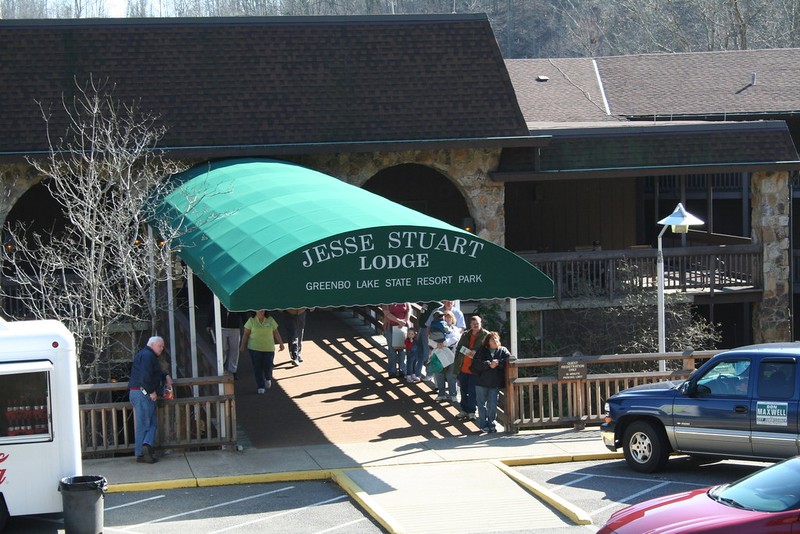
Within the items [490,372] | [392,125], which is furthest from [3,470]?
[392,125]

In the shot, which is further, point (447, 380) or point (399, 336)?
point (399, 336)

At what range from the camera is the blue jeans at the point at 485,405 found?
15.6 meters

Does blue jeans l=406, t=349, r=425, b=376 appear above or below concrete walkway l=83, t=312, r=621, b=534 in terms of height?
above

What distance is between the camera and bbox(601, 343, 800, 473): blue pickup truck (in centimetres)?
1250

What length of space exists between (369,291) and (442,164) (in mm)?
9867

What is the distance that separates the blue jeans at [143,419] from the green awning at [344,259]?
162cm

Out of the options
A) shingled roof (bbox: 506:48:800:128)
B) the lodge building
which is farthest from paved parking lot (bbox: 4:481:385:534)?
shingled roof (bbox: 506:48:800:128)

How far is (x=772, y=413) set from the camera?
1251 cm

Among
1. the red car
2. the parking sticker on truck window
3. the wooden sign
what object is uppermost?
the wooden sign

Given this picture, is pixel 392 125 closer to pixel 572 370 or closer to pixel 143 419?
pixel 572 370

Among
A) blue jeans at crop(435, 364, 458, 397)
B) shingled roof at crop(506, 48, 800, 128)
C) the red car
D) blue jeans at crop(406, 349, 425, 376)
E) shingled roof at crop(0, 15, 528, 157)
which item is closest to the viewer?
the red car

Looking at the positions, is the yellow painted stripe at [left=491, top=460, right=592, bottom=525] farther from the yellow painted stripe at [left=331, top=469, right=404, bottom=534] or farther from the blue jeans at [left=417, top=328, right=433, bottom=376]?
the blue jeans at [left=417, top=328, right=433, bottom=376]

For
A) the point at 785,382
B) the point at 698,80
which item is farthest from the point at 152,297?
the point at 698,80

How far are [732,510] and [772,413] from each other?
3826mm
